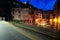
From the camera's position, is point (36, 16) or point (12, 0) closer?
point (36, 16)

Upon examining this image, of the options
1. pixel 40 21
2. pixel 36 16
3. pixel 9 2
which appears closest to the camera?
pixel 40 21

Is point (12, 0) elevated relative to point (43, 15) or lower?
elevated

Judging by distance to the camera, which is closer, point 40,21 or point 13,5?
point 40,21

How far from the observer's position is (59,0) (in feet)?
71.4

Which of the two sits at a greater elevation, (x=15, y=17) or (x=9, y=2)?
(x=9, y=2)

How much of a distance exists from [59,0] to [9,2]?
97513mm

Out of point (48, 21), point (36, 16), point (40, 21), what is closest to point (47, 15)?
point (48, 21)

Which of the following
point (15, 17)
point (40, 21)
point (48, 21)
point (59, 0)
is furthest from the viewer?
point (15, 17)

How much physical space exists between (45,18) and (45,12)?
4.29ft

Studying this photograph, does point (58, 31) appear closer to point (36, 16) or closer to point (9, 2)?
point (36, 16)

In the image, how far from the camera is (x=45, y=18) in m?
44.0

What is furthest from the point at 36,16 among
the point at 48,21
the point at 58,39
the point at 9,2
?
the point at 9,2

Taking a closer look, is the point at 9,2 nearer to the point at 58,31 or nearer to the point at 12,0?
the point at 12,0

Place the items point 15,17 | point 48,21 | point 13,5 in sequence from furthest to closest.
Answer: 1. point 13,5
2. point 15,17
3. point 48,21
